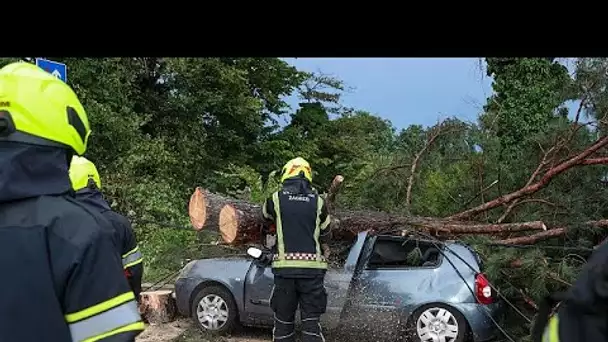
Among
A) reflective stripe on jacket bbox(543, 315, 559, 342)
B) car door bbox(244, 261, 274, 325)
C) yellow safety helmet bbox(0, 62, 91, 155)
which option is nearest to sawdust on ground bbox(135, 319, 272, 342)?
car door bbox(244, 261, 274, 325)

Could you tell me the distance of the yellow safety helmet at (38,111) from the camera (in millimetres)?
1984

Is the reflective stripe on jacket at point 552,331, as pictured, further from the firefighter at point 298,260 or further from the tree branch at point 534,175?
the tree branch at point 534,175

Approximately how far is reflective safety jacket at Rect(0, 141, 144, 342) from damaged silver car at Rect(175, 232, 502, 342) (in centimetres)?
604

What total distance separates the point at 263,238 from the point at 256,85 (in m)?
17.2

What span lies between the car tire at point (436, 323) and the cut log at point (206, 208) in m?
2.48

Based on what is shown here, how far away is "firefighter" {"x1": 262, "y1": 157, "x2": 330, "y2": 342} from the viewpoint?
746cm

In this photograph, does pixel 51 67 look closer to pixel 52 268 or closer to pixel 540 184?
pixel 52 268

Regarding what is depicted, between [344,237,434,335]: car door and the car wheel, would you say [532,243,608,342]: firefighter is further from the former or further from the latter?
the car wheel

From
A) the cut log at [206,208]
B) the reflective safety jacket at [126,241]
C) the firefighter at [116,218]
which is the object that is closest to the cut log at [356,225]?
the cut log at [206,208]

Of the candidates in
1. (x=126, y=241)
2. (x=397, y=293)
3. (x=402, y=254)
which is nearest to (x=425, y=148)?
(x=402, y=254)

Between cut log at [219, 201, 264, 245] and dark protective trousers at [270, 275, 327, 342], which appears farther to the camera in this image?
cut log at [219, 201, 264, 245]

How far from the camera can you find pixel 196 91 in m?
22.3

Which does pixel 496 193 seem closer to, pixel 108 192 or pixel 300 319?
pixel 300 319

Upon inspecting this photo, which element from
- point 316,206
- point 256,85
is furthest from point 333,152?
point 316,206
